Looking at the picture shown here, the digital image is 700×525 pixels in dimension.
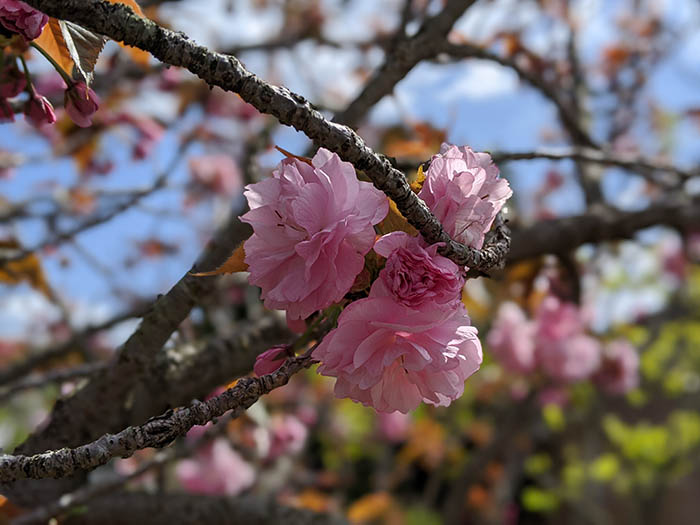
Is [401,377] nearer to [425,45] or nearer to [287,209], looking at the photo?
[287,209]

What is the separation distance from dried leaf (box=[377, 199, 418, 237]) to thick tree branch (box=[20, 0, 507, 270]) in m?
0.03

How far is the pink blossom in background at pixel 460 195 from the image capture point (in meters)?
0.58

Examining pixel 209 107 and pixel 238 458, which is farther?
pixel 209 107

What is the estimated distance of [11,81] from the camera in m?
0.78

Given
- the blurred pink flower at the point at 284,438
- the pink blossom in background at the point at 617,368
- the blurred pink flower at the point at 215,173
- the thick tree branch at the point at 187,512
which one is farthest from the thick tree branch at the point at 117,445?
the blurred pink flower at the point at 215,173

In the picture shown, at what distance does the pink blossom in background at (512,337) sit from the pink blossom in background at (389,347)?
6.78ft

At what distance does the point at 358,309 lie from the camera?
554mm

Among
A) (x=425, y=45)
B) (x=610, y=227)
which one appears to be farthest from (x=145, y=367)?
(x=610, y=227)

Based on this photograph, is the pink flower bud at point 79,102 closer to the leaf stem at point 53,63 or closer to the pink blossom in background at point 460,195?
the leaf stem at point 53,63

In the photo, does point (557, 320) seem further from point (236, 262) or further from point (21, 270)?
point (236, 262)

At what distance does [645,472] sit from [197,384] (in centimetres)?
480

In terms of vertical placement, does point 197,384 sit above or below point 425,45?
below

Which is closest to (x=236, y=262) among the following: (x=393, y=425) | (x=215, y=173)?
(x=215, y=173)

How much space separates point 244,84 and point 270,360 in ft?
0.99
